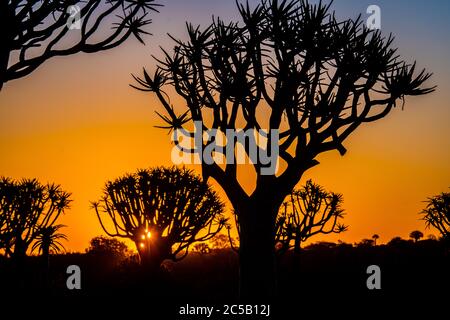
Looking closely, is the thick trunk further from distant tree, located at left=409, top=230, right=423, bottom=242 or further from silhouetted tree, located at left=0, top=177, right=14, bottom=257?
distant tree, located at left=409, top=230, right=423, bottom=242

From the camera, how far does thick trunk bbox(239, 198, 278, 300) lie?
393 inches

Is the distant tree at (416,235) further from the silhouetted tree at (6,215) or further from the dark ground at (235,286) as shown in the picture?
the silhouetted tree at (6,215)

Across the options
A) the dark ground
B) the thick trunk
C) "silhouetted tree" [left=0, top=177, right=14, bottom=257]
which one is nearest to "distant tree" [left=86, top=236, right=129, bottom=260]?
the dark ground

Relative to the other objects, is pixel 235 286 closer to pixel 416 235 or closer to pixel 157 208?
pixel 157 208

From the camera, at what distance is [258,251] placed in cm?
1006

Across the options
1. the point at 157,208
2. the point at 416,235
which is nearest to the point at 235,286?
the point at 157,208

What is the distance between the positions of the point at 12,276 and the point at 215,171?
13.3m

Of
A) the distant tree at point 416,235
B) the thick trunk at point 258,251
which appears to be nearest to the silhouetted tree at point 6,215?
the thick trunk at point 258,251

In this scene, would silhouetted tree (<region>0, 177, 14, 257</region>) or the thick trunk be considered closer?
the thick trunk

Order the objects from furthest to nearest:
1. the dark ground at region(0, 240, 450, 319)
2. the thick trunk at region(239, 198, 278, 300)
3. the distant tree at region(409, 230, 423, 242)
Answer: the distant tree at region(409, 230, 423, 242)
the dark ground at region(0, 240, 450, 319)
the thick trunk at region(239, 198, 278, 300)

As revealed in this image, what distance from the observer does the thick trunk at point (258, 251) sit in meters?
9.98

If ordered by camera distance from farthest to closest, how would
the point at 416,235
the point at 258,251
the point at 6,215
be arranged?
1. the point at 416,235
2. the point at 6,215
3. the point at 258,251

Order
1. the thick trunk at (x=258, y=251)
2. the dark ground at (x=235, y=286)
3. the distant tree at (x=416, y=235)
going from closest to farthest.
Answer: the thick trunk at (x=258, y=251) < the dark ground at (x=235, y=286) < the distant tree at (x=416, y=235)
